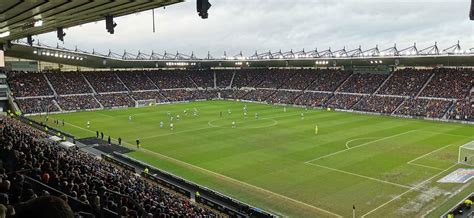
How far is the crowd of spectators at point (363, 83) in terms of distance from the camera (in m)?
68.1

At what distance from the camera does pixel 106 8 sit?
16328mm

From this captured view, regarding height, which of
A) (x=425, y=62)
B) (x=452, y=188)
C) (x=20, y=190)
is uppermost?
(x=425, y=62)

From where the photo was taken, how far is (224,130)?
149 feet

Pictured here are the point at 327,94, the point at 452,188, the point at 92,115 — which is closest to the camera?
the point at 452,188

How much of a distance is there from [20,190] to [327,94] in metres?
68.1

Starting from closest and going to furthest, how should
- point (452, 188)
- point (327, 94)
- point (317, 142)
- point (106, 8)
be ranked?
point (106, 8) < point (452, 188) < point (317, 142) < point (327, 94)

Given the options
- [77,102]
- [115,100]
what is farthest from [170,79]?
[77,102]

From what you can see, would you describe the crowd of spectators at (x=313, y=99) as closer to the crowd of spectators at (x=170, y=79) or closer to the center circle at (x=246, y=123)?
the center circle at (x=246, y=123)

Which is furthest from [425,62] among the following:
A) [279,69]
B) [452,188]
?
[452,188]

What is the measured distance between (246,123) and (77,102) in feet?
115

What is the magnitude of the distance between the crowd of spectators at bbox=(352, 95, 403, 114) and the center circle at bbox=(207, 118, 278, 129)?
18231mm

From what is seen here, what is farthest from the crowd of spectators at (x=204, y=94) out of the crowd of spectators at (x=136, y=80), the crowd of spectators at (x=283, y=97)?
the crowd of spectators at (x=283, y=97)

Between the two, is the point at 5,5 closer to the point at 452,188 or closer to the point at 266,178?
the point at 266,178

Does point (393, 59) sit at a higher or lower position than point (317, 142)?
higher
